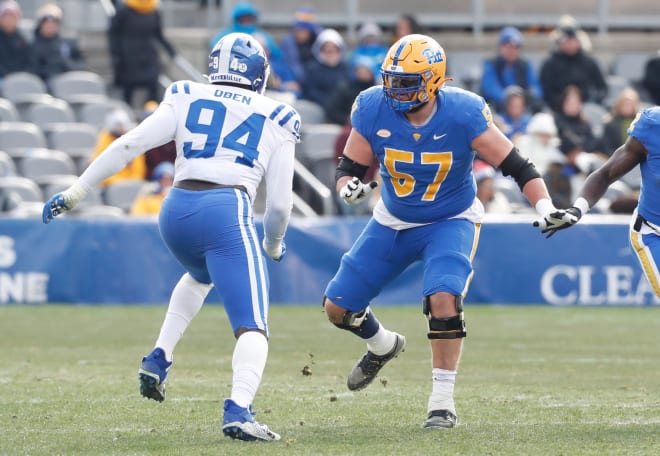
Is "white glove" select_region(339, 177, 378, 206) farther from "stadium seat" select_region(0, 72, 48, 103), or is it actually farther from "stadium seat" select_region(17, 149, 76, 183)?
"stadium seat" select_region(0, 72, 48, 103)

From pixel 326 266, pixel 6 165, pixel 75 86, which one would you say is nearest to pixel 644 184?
pixel 326 266

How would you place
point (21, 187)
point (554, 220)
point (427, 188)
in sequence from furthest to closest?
point (21, 187)
point (427, 188)
point (554, 220)

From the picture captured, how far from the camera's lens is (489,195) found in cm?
1470

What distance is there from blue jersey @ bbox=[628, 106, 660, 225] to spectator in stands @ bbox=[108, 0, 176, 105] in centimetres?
1018

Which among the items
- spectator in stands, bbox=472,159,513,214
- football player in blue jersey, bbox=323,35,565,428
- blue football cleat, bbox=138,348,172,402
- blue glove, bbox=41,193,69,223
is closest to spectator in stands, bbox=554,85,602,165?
spectator in stands, bbox=472,159,513,214

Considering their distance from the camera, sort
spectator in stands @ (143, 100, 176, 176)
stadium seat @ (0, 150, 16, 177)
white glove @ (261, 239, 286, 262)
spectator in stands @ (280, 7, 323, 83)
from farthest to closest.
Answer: spectator in stands @ (280, 7, 323, 83), spectator in stands @ (143, 100, 176, 176), stadium seat @ (0, 150, 16, 177), white glove @ (261, 239, 286, 262)

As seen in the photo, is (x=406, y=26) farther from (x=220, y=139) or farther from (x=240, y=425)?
(x=240, y=425)

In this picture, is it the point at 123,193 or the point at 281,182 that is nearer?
the point at 281,182

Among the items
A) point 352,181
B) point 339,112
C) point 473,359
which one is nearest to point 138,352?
point 473,359

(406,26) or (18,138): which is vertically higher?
(406,26)

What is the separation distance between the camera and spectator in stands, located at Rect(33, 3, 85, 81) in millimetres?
16266

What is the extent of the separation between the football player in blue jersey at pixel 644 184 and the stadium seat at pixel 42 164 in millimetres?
8898

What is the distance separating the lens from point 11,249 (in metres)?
13.6

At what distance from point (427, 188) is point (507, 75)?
34.1 feet
